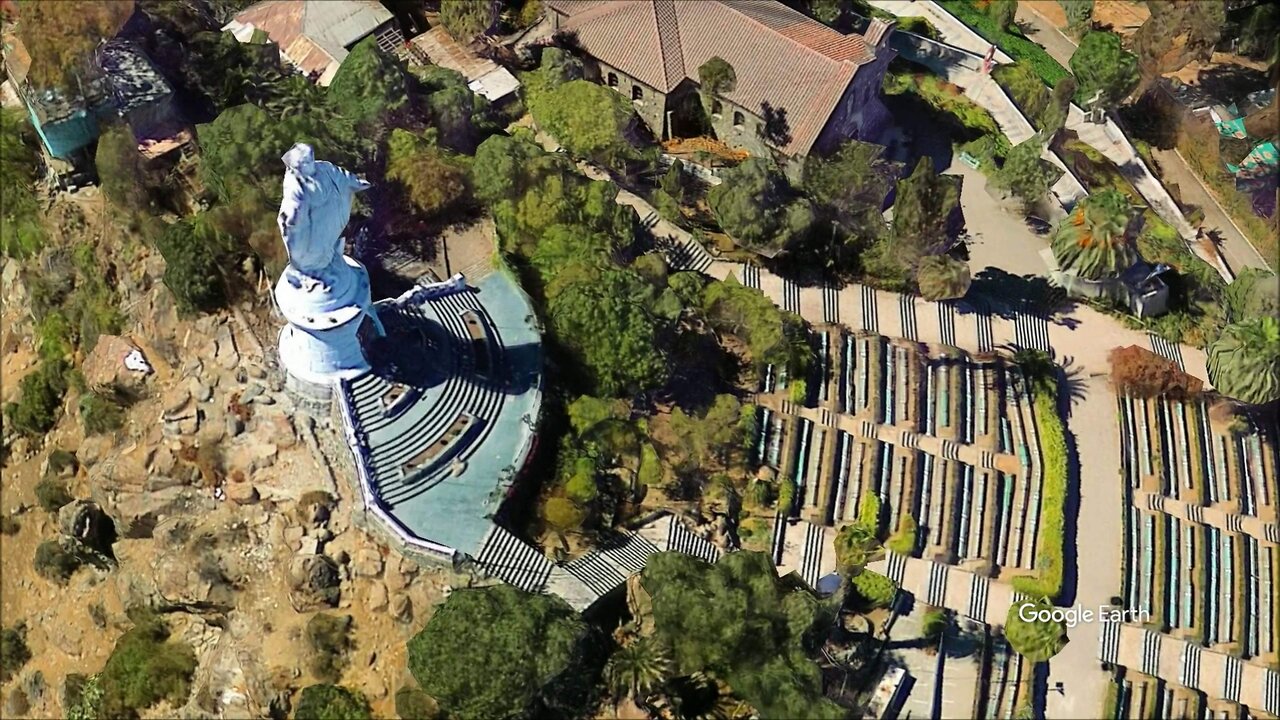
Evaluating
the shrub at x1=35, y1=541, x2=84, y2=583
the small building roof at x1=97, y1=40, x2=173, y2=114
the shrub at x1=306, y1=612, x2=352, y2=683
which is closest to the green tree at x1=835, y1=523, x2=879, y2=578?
the shrub at x1=306, y1=612, x2=352, y2=683

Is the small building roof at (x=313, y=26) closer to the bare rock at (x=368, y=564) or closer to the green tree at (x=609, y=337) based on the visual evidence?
the green tree at (x=609, y=337)

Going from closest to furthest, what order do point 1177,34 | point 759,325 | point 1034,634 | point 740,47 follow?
point 1034,634
point 759,325
point 740,47
point 1177,34

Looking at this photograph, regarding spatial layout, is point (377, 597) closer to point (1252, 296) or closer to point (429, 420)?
point (429, 420)

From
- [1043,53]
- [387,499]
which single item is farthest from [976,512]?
[1043,53]

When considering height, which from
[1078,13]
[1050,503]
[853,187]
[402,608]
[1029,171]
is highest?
[1078,13]

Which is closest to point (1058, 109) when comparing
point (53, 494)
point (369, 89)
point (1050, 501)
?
point (1050, 501)

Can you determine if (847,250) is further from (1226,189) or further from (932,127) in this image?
(1226,189)

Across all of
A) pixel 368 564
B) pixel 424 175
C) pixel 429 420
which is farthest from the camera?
pixel 424 175
